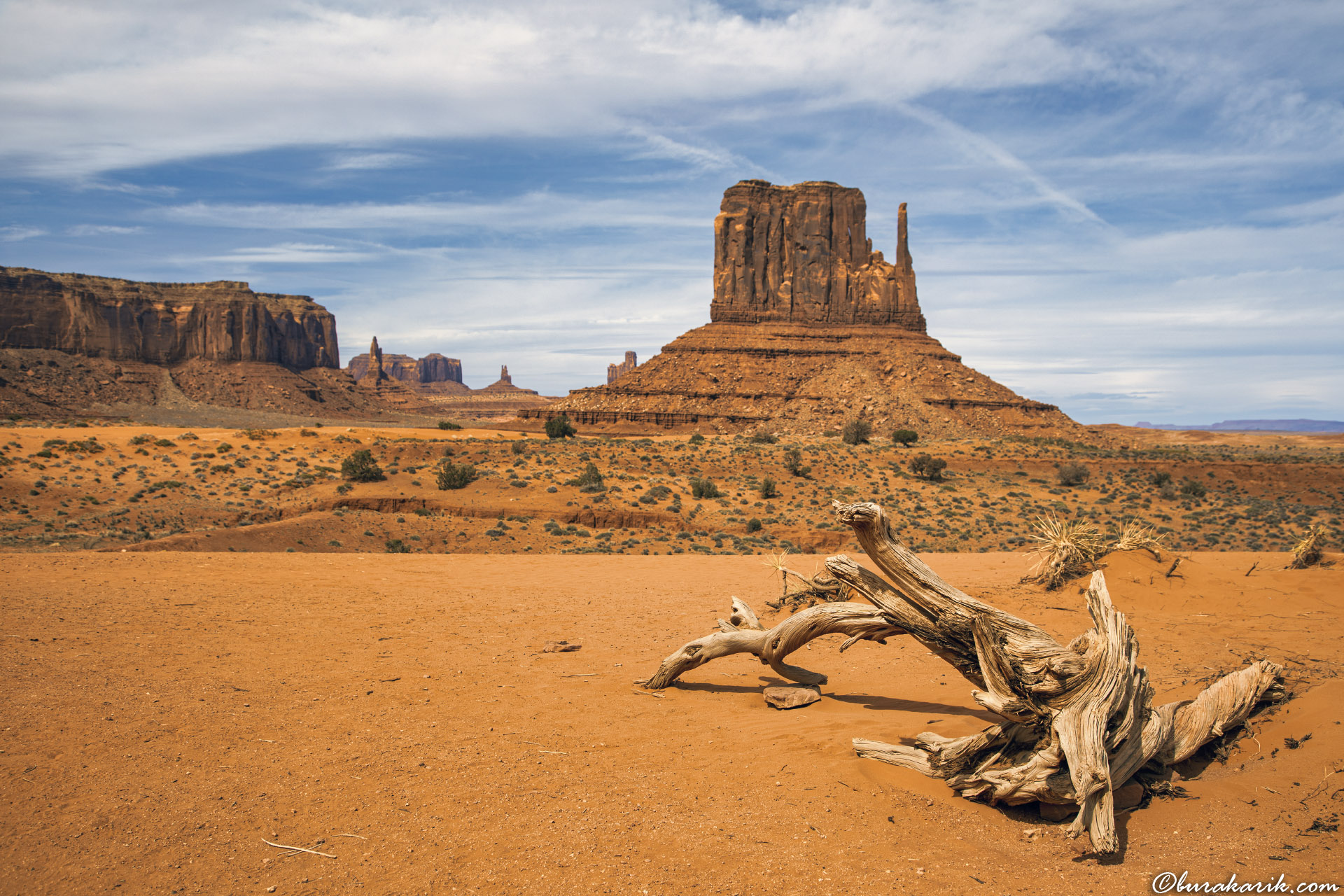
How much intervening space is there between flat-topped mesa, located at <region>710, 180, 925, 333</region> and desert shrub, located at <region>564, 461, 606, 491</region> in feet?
244

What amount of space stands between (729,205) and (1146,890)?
110 meters

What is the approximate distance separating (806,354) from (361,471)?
2820 inches

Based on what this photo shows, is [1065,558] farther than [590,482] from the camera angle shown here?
No

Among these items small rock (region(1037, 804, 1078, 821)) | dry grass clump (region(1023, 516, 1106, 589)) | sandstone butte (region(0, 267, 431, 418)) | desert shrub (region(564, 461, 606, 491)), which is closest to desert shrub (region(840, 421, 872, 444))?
desert shrub (region(564, 461, 606, 491))

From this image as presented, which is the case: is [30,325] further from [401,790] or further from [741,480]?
[401,790]

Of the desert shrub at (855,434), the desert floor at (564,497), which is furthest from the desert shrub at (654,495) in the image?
the desert shrub at (855,434)

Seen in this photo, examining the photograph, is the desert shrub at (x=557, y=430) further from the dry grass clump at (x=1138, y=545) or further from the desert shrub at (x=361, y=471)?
the dry grass clump at (x=1138, y=545)

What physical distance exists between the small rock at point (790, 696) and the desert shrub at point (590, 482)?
2170 centimetres

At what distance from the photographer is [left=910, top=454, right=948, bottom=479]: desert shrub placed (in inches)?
1561

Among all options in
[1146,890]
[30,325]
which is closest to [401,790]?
[1146,890]

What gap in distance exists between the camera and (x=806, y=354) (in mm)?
93062

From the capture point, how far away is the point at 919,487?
37.3 m

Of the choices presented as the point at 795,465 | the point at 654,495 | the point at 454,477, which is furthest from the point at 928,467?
the point at 454,477

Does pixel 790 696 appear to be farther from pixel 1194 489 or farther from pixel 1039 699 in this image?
pixel 1194 489
